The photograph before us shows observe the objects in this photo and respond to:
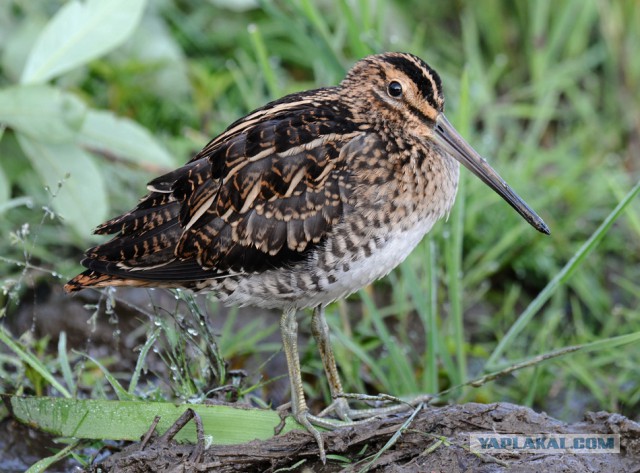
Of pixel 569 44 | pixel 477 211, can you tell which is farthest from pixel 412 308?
pixel 569 44

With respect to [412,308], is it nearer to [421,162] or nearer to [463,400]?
[463,400]

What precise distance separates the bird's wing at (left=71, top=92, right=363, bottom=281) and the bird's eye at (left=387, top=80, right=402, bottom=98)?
165mm

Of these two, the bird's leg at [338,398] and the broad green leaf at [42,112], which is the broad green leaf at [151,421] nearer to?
the bird's leg at [338,398]

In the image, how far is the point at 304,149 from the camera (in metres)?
3.19

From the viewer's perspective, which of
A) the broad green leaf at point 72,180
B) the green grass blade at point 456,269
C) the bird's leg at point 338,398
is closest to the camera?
the bird's leg at point 338,398

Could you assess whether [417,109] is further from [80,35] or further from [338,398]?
[80,35]

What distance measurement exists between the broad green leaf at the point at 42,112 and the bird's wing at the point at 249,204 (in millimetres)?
1021

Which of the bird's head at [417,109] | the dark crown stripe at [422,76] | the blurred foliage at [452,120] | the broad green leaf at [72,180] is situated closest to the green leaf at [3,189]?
the blurred foliage at [452,120]

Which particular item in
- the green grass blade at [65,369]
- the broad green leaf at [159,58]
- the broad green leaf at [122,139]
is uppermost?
the broad green leaf at [159,58]

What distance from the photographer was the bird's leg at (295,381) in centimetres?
308

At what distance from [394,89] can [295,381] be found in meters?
0.98

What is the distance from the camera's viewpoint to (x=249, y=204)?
10.6 ft

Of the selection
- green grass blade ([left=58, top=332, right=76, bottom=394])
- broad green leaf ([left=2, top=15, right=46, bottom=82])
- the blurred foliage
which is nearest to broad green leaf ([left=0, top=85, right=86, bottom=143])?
the blurred foliage

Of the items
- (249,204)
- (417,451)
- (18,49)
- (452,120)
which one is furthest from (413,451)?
(18,49)
